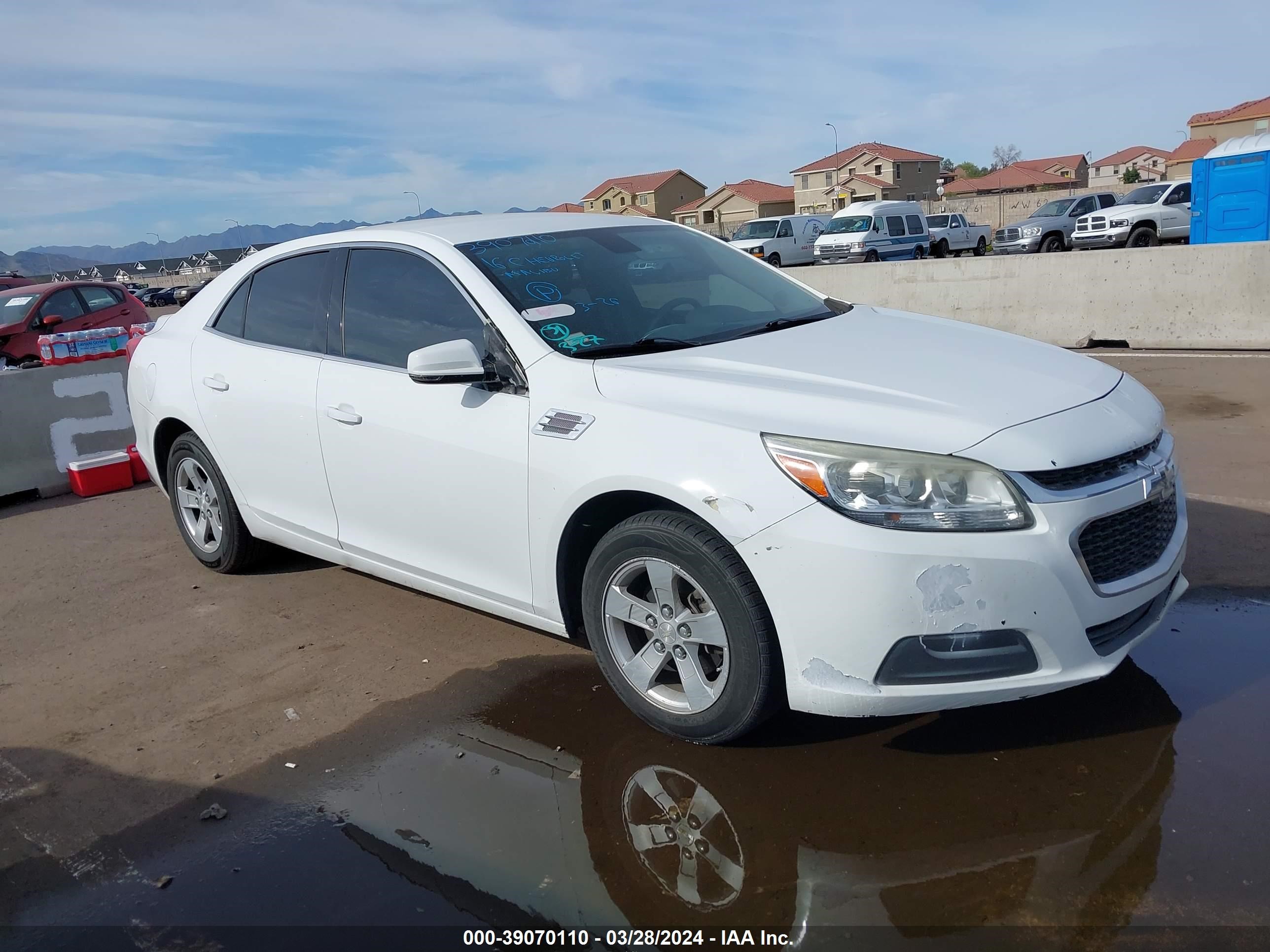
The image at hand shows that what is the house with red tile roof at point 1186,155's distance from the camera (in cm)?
8581

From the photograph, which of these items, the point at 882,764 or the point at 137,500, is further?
the point at 137,500

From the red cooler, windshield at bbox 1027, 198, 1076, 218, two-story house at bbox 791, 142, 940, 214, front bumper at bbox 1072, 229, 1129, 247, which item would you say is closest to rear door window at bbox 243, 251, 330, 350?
the red cooler

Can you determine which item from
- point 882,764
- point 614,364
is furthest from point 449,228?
point 882,764

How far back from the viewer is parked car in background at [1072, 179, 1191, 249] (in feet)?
83.1

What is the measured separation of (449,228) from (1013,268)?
9143mm

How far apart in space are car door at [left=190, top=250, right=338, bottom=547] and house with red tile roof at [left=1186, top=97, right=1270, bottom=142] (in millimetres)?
76517

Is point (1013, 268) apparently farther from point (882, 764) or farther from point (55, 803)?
point (55, 803)

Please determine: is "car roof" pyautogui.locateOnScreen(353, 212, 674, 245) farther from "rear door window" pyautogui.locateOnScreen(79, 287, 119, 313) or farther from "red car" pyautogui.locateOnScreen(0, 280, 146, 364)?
"rear door window" pyautogui.locateOnScreen(79, 287, 119, 313)

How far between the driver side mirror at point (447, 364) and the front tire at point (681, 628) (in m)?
0.79

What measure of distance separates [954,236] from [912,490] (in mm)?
34754

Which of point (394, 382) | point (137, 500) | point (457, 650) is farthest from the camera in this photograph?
point (137, 500)

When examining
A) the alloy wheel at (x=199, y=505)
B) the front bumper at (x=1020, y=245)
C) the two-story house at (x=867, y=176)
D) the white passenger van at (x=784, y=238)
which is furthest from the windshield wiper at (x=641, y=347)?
the two-story house at (x=867, y=176)

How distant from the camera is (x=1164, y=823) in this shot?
2846 mm

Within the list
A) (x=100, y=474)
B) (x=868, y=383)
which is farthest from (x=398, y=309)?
(x=100, y=474)
